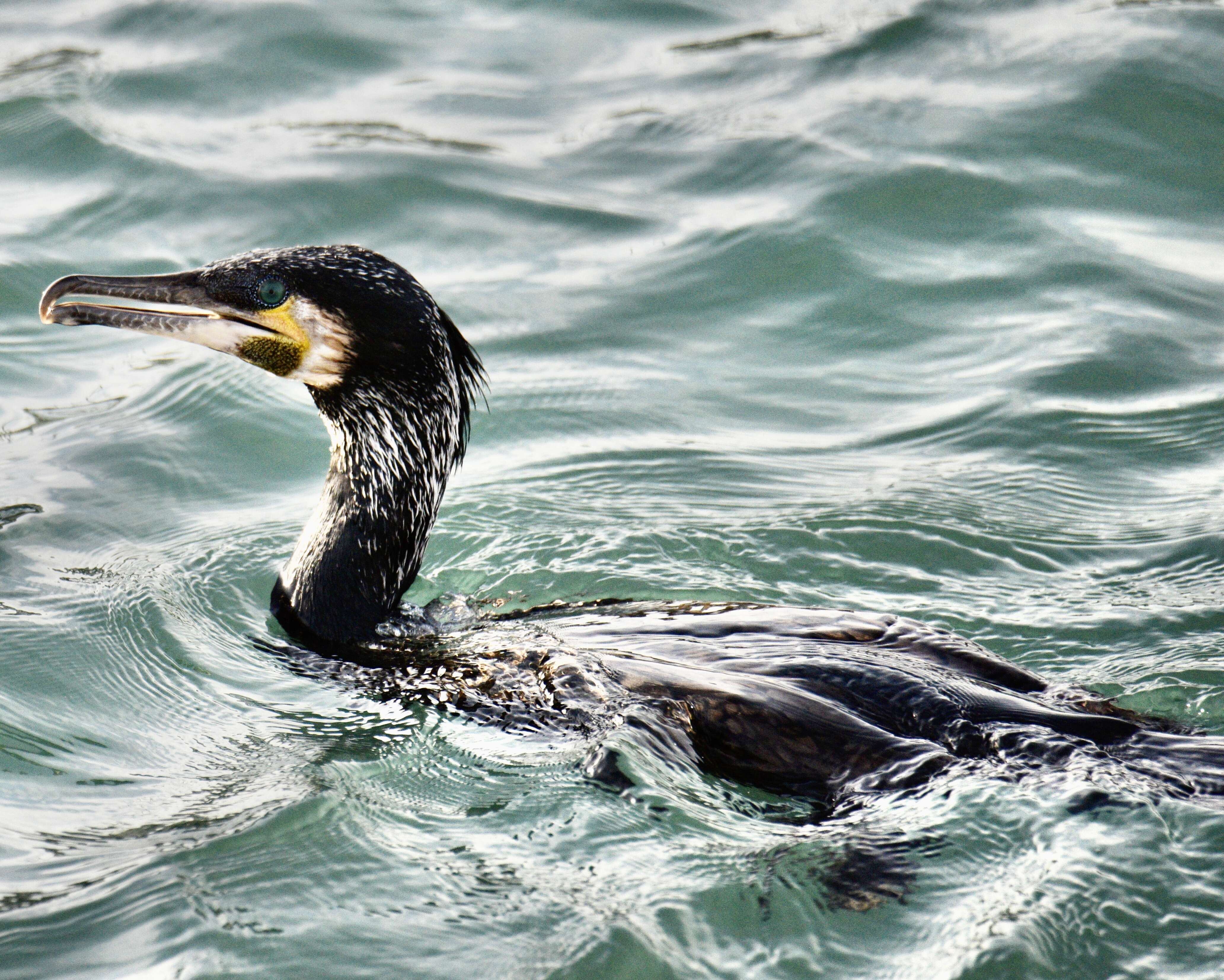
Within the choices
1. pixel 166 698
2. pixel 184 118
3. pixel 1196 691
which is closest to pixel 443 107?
pixel 184 118

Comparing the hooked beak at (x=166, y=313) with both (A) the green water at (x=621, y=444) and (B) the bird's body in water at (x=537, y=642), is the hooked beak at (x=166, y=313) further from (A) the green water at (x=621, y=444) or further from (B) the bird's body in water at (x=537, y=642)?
(A) the green water at (x=621, y=444)

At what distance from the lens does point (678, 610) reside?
4266mm

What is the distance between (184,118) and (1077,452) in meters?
6.01

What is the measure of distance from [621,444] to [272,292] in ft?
7.10

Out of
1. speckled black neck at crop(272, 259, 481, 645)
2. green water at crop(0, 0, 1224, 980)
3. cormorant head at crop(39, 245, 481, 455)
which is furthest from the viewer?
speckled black neck at crop(272, 259, 481, 645)

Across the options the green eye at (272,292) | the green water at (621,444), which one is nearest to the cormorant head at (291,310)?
the green eye at (272,292)

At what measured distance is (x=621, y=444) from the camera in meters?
6.15

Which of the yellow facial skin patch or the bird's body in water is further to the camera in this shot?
the yellow facial skin patch

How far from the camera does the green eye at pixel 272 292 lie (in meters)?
4.30

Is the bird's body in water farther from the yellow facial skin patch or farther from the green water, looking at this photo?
the green water

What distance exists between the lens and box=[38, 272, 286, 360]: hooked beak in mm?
4297

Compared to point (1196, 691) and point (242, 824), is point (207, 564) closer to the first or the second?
point (242, 824)

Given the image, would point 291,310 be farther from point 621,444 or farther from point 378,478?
point 621,444

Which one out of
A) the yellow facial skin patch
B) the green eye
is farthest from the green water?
the green eye
